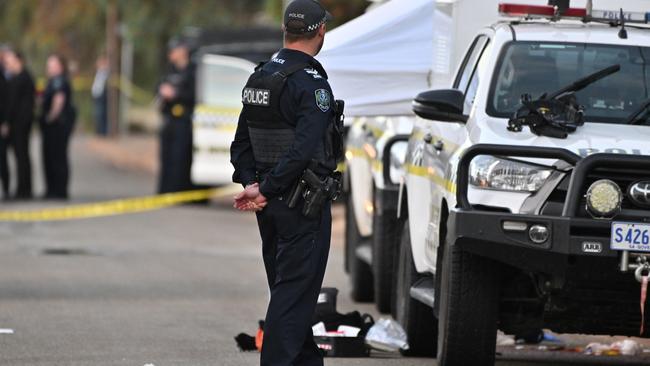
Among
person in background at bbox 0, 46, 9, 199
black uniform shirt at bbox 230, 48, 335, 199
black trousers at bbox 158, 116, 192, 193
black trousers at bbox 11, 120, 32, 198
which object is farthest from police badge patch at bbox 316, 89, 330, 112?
black trousers at bbox 11, 120, 32, 198

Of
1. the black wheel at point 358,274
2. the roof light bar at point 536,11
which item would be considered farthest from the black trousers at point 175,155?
the roof light bar at point 536,11

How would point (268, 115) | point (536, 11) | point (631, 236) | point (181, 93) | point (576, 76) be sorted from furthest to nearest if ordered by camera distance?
point (181, 93) < point (536, 11) < point (576, 76) < point (631, 236) < point (268, 115)

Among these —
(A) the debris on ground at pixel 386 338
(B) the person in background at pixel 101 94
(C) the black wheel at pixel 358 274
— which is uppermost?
(A) the debris on ground at pixel 386 338

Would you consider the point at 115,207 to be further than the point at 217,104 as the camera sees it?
No

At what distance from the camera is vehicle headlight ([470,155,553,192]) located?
8.02 meters

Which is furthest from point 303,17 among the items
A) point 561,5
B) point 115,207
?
point 115,207

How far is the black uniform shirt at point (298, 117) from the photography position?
740cm

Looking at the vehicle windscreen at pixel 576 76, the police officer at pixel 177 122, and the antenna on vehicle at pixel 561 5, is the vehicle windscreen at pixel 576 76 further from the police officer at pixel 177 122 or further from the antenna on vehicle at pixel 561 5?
the police officer at pixel 177 122

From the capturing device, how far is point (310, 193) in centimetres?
749

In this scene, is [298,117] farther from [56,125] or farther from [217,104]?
[56,125]

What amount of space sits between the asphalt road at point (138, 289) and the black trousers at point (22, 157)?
92 centimetres

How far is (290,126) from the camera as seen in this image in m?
7.52

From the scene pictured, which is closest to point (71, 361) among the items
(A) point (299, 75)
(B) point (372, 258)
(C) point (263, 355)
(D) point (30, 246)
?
(C) point (263, 355)

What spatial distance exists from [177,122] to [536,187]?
15.2 m
